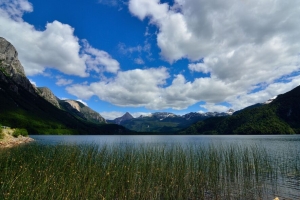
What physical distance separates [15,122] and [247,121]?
19739 cm

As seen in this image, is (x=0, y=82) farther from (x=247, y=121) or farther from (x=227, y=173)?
(x=247, y=121)

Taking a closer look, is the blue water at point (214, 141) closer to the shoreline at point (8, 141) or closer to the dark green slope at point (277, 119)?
the shoreline at point (8, 141)

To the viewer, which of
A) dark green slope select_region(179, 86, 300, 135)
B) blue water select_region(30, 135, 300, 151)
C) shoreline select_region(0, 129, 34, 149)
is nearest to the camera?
shoreline select_region(0, 129, 34, 149)

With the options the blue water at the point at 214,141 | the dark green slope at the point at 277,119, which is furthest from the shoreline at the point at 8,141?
the dark green slope at the point at 277,119

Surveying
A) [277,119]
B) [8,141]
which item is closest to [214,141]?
[8,141]

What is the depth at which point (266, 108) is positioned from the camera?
19938 centimetres

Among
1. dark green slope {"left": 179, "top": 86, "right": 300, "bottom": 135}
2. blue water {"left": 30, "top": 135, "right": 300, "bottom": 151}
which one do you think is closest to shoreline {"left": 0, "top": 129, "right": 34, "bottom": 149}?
blue water {"left": 30, "top": 135, "right": 300, "bottom": 151}

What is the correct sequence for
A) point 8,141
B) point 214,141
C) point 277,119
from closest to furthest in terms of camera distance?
point 8,141 < point 214,141 < point 277,119

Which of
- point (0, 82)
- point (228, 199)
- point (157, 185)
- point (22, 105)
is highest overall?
point (0, 82)

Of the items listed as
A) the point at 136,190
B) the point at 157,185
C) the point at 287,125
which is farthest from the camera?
the point at 287,125

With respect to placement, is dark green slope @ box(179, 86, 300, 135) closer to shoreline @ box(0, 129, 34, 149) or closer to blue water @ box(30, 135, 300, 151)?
blue water @ box(30, 135, 300, 151)

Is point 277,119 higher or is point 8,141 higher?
point 277,119

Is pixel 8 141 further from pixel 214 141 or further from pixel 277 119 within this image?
pixel 277 119

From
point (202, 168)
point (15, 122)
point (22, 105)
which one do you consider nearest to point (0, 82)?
→ point (22, 105)
